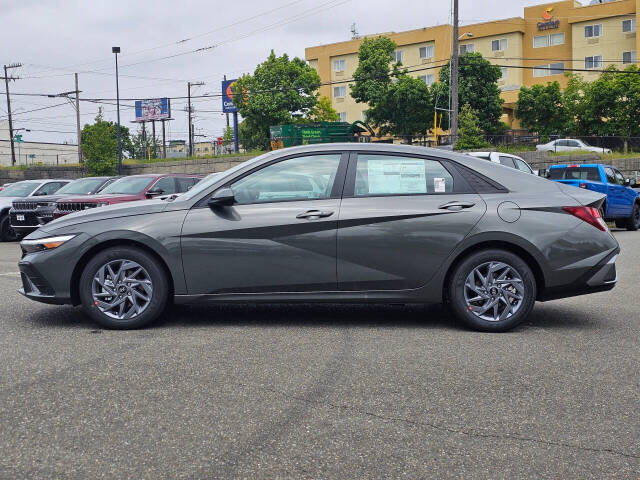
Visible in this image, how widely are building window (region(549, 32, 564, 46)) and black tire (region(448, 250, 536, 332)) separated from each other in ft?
219

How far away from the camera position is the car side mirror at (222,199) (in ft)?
19.8

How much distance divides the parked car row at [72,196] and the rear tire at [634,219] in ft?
39.0

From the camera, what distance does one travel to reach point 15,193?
19.4 m

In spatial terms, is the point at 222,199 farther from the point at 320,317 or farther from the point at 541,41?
the point at 541,41

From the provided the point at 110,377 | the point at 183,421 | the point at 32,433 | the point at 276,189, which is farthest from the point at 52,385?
the point at 276,189

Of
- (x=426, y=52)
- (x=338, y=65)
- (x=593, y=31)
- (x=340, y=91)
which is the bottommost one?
(x=340, y=91)

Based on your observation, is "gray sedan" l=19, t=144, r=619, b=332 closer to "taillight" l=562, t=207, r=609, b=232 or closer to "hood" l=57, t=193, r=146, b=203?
"taillight" l=562, t=207, r=609, b=232

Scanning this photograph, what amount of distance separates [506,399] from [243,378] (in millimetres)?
1602

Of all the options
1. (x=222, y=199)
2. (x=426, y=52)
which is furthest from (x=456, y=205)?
(x=426, y=52)

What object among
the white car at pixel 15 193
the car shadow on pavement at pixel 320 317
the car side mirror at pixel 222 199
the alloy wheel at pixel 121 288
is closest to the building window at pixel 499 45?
the white car at pixel 15 193

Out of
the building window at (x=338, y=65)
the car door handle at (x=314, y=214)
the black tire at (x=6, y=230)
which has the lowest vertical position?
the black tire at (x=6, y=230)

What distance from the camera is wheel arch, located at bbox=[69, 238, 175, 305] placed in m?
6.09

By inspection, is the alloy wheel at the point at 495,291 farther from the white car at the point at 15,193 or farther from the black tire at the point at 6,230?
the black tire at the point at 6,230

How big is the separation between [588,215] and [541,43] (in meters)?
66.9
